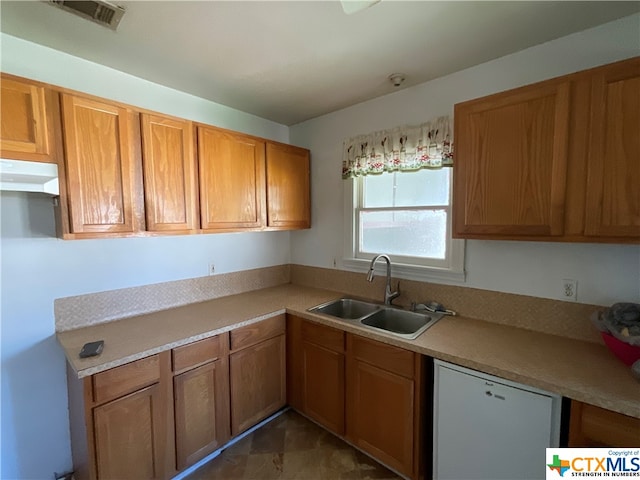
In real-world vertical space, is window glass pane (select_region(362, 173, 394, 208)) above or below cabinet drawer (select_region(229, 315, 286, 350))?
above

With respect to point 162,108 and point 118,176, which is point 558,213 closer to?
point 118,176

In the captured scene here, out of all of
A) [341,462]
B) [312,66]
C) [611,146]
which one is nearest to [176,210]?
[312,66]

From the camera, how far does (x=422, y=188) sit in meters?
2.14

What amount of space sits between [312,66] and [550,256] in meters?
1.79

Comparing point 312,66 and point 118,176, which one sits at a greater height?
point 312,66

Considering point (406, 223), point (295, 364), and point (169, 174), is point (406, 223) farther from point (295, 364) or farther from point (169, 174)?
point (169, 174)

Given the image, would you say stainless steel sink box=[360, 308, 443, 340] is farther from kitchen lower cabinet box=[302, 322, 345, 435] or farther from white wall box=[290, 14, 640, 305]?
white wall box=[290, 14, 640, 305]

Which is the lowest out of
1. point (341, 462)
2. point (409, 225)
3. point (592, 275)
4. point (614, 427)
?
point (341, 462)

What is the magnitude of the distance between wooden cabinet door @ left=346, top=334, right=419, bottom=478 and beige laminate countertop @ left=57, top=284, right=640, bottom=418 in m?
0.20

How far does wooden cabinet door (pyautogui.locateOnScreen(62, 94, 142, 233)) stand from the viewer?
4.73ft

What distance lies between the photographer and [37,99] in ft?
4.40

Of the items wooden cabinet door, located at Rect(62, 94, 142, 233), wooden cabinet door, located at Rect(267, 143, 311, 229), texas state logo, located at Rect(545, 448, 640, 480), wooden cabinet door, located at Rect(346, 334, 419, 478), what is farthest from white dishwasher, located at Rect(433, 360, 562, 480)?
wooden cabinet door, located at Rect(62, 94, 142, 233)

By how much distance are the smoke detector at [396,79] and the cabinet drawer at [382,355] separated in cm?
171

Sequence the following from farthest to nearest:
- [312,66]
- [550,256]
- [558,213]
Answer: [312,66]
[550,256]
[558,213]
